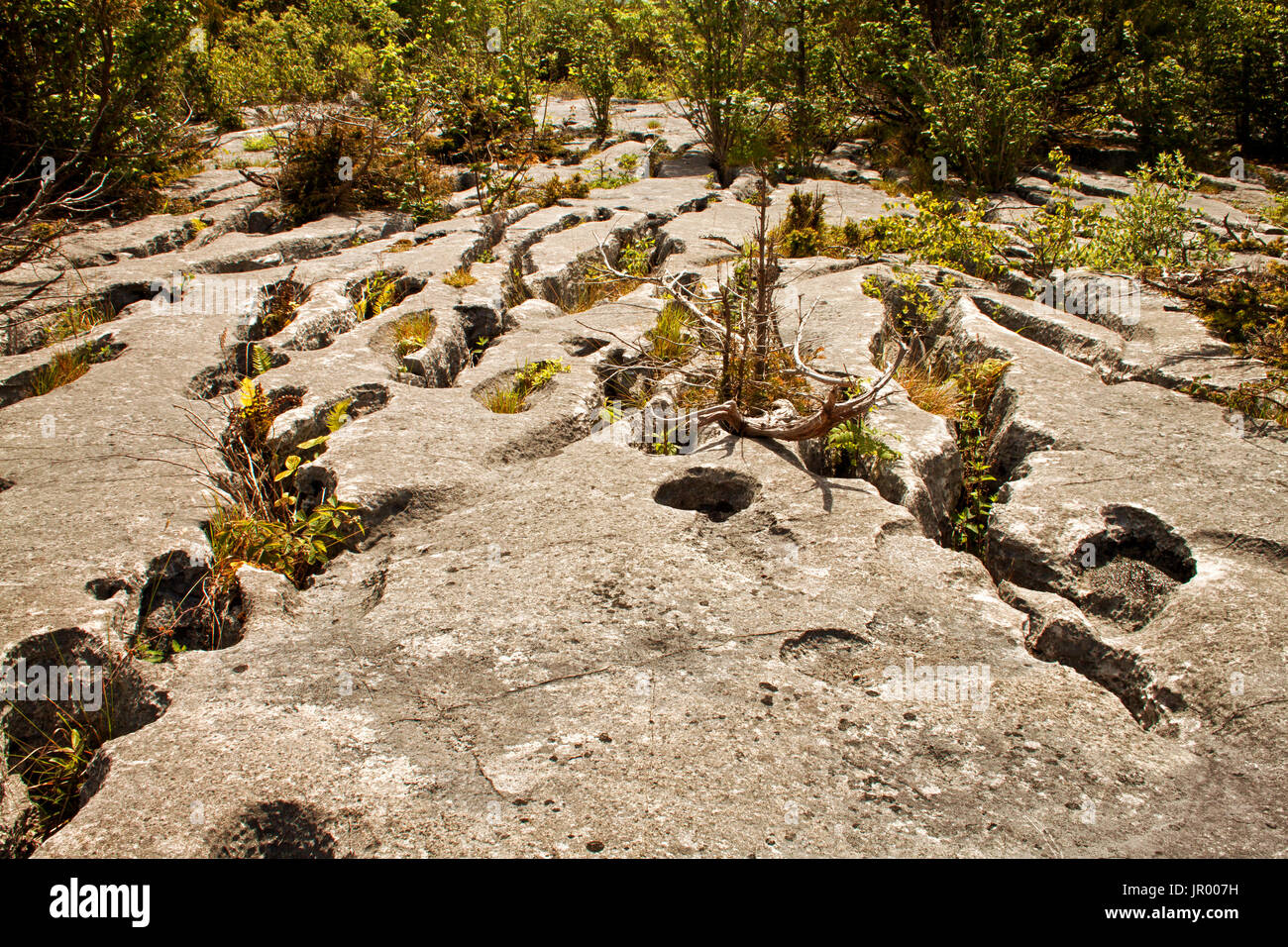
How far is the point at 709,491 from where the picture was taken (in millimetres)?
3627

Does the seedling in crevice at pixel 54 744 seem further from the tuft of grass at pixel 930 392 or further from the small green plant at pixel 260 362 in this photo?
the tuft of grass at pixel 930 392

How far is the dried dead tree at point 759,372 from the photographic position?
3.72 m

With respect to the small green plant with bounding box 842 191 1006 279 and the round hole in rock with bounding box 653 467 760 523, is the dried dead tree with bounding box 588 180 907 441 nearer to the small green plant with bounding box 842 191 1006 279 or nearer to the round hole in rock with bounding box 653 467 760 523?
the round hole in rock with bounding box 653 467 760 523

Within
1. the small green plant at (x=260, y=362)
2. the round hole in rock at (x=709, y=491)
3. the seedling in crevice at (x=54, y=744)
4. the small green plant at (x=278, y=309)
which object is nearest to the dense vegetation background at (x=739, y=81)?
the small green plant at (x=278, y=309)

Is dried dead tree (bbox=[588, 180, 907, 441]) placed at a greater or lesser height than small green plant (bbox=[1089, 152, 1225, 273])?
lesser

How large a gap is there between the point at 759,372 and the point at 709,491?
3.85 ft

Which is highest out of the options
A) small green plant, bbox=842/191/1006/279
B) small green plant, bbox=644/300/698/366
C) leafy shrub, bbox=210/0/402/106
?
leafy shrub, bbox=210/0/402/106

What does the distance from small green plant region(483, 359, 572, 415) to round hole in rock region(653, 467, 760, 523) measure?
1192 mm

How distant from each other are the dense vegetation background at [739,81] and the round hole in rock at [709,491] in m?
6.15

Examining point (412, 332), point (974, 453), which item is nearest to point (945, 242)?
point (974, 453)

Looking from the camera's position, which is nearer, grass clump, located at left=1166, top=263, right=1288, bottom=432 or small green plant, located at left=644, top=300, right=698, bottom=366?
grass clump, located at left=1166, top=263, right=1288, bottom=432

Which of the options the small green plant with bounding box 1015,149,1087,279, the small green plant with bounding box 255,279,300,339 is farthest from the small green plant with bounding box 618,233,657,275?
the small green plant with bounding box 1015,149,1087,279

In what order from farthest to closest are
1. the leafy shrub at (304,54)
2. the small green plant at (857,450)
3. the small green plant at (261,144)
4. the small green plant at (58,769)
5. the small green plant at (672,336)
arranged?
the leafy shrub at (304,54)
the small green plant at (261,144)
the small green plant at (672,336)
the small green plant at (857,450)
the small green plant at (58,769)

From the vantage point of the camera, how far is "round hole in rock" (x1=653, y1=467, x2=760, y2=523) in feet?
11.7
